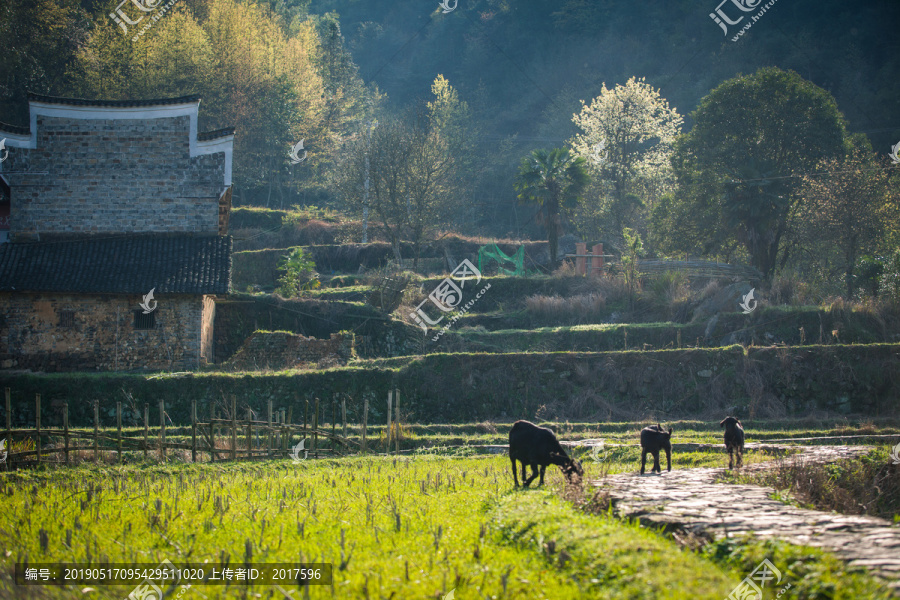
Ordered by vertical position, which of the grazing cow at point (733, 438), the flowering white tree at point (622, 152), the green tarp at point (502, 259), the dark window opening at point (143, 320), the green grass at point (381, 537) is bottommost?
the green grass at point (381, 537)

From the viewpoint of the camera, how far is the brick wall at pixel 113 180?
28250mm

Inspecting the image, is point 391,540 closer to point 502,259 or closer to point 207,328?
point 207,328

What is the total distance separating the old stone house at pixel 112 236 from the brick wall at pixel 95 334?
4 centimetres

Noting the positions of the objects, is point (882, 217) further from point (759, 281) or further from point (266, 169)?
point (266, 169)

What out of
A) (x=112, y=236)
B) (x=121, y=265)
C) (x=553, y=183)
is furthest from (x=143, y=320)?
(x=553, y=183)

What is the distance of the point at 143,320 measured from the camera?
26359 mm

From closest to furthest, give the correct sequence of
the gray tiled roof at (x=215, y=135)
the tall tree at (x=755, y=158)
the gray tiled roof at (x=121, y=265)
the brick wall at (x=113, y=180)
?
the gray tiled roof at (x=121, y=265) < the brick wall at (x=113, y=180) < the gray tiled roof at (x=215, y=135) < the tall tree at (x=755, y=158)

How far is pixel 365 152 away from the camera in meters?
46.3

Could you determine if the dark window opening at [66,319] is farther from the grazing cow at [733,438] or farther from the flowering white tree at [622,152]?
the flowering white tree at [622,152]

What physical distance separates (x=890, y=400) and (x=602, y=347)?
946cm

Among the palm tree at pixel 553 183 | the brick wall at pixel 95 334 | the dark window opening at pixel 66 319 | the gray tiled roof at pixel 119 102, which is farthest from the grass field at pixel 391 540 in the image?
the palm tree at pixel 553 183

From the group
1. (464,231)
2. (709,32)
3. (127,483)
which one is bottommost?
(127,483)

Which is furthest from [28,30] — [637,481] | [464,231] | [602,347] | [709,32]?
[709,32]

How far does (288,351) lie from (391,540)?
65.9ft
